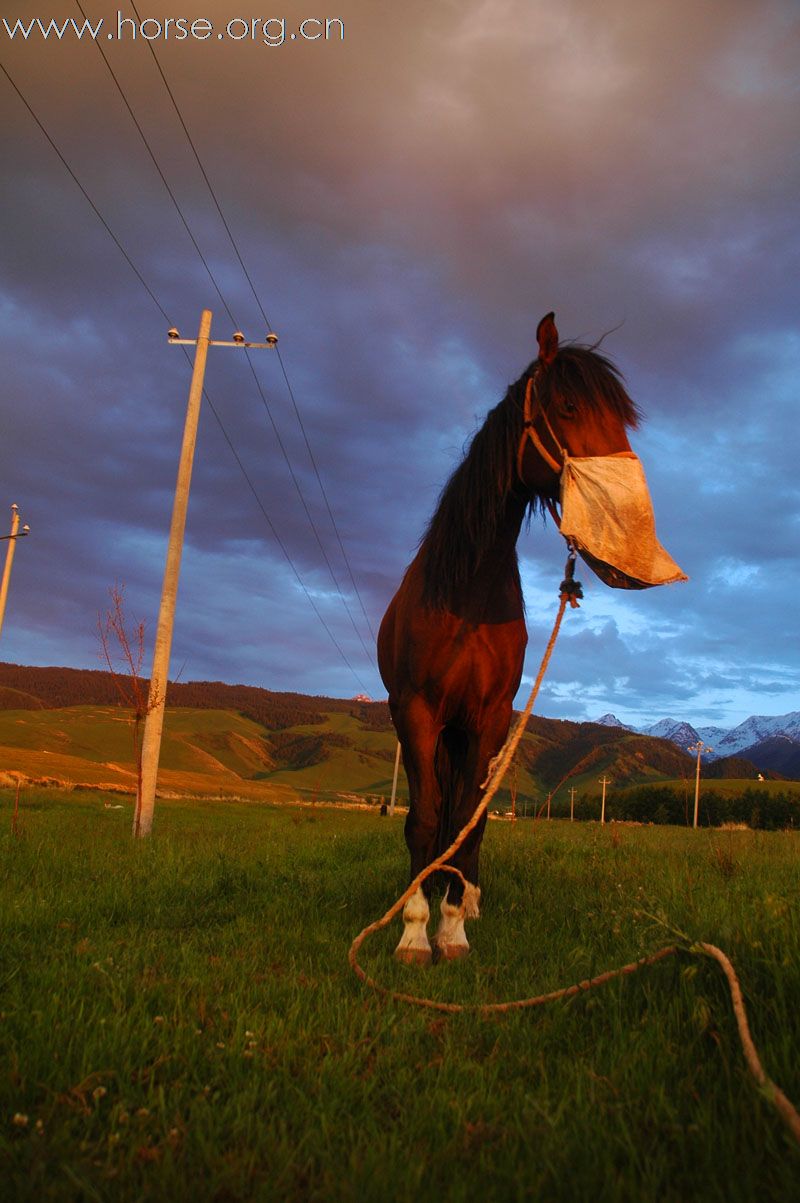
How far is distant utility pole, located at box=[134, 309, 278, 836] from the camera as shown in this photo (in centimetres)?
1273

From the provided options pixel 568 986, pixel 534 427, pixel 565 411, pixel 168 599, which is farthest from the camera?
pixel 168 599

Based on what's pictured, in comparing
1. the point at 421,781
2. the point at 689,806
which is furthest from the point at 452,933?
the point at 689,806

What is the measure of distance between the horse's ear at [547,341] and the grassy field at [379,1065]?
9.53ft

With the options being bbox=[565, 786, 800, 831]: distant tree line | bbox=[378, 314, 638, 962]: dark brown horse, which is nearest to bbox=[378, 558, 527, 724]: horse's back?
bbox=[378, 314, 638, 962]: dark brown horse

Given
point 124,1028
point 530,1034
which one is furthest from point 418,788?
point 124,1028

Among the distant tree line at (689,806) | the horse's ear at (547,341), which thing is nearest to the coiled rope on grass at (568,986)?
the horse's ear at (547,341)

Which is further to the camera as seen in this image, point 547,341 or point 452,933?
point 452,933

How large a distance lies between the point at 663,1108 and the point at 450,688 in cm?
257

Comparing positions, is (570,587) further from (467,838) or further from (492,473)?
(467,838)

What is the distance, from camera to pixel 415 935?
4.04m

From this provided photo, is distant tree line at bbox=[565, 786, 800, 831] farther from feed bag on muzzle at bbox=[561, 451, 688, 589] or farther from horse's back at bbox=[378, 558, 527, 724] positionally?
feed bag on muzzle at bbox=[561, 451, 688, 589]

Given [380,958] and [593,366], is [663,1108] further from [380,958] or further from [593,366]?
[593,366]

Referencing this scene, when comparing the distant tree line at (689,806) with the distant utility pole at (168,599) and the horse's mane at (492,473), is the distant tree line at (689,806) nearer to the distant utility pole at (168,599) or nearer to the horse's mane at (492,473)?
the distant utility pole at (168,599)

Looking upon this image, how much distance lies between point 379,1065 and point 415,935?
165 cm
